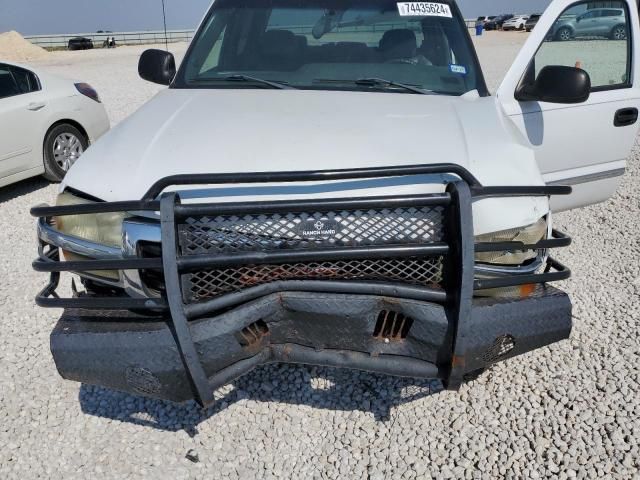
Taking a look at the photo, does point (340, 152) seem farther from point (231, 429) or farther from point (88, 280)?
point (231, 429)

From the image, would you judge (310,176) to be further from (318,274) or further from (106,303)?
(106,303)

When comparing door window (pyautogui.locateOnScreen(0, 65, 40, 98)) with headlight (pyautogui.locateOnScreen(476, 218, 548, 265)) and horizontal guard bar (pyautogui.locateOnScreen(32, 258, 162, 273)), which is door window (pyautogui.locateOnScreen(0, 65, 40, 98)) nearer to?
horizontal guard bar (pyautogui.locateOnScreen(32, 258, 162, 273))

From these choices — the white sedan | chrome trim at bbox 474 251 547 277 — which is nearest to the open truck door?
chrome trim at bbox 474 251 547 277

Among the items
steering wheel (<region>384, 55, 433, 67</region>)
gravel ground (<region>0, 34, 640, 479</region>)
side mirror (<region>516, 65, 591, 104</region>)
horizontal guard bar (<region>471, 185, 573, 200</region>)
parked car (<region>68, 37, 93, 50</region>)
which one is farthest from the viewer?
parked car (<region>68, 37, 93, 50</region>)

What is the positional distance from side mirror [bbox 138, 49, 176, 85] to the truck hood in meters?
0.90

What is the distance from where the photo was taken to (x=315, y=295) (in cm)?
228

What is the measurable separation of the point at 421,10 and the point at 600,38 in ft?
6.95

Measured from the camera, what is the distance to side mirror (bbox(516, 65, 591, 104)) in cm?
320

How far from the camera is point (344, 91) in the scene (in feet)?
11.1

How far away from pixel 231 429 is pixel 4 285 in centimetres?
243

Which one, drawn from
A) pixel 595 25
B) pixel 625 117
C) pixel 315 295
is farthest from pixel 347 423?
pixel 595 25

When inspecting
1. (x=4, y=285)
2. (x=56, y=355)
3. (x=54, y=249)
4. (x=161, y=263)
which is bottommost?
(x=4, y=285)

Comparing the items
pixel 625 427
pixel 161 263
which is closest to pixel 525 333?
pixel 625 427

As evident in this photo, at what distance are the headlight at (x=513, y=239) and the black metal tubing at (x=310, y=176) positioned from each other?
25cm
